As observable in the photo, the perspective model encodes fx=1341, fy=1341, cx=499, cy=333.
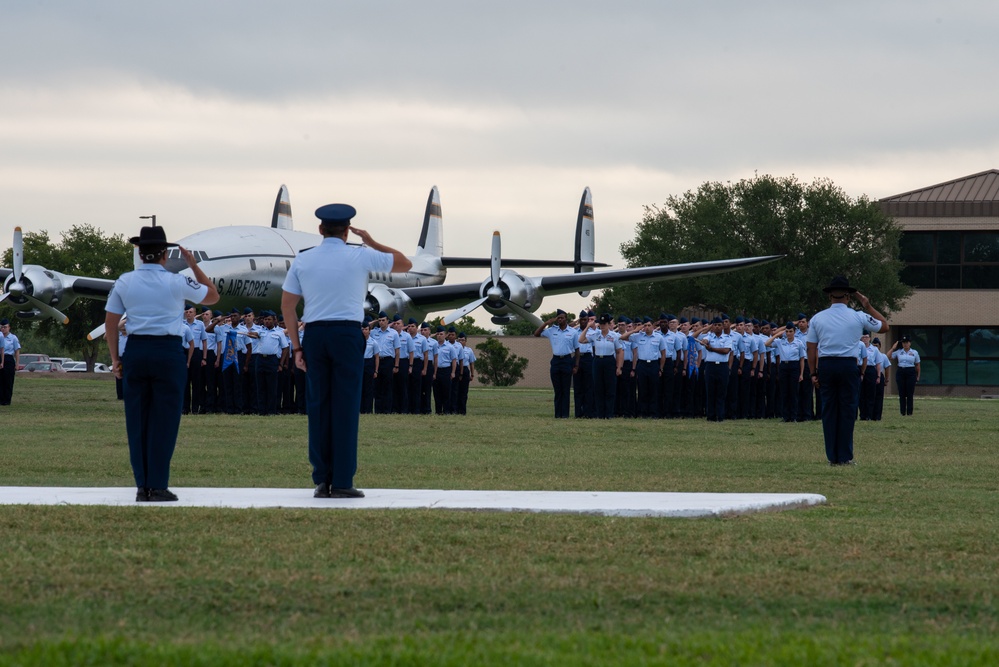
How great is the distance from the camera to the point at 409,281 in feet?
129

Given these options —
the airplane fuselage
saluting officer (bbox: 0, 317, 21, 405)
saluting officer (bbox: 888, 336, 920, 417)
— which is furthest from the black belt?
saluting officer (bbox: 888, 336, 920, 417)

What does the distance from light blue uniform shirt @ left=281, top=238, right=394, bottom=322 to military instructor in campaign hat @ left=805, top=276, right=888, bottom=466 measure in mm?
5708

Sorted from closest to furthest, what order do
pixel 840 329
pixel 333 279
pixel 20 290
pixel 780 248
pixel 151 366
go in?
pixel 151 366
pixel 333 279
pixel 840 329
pixel 20 290
pixel 780 248

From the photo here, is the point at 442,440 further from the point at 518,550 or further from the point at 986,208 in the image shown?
the point at 986,208

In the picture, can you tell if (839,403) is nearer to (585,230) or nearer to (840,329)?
(840,329)

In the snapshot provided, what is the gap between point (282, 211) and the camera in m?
42.8

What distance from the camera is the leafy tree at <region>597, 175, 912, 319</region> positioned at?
56.0 metres

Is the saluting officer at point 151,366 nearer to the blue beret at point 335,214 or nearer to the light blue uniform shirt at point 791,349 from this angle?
the blue beret at point 335,214

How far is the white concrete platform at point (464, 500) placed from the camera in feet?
24.6

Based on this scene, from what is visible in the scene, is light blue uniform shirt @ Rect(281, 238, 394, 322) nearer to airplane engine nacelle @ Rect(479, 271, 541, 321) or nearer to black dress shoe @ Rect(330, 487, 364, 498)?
black dress shoe @ Rect(330, 487, 364, 498)

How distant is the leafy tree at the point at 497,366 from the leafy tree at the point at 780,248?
21.4 feet

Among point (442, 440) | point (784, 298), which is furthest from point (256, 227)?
point (784, 298)

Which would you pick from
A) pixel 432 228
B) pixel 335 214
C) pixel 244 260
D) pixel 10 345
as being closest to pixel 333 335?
pixel 335 214

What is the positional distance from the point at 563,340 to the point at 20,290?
12.1 meters
